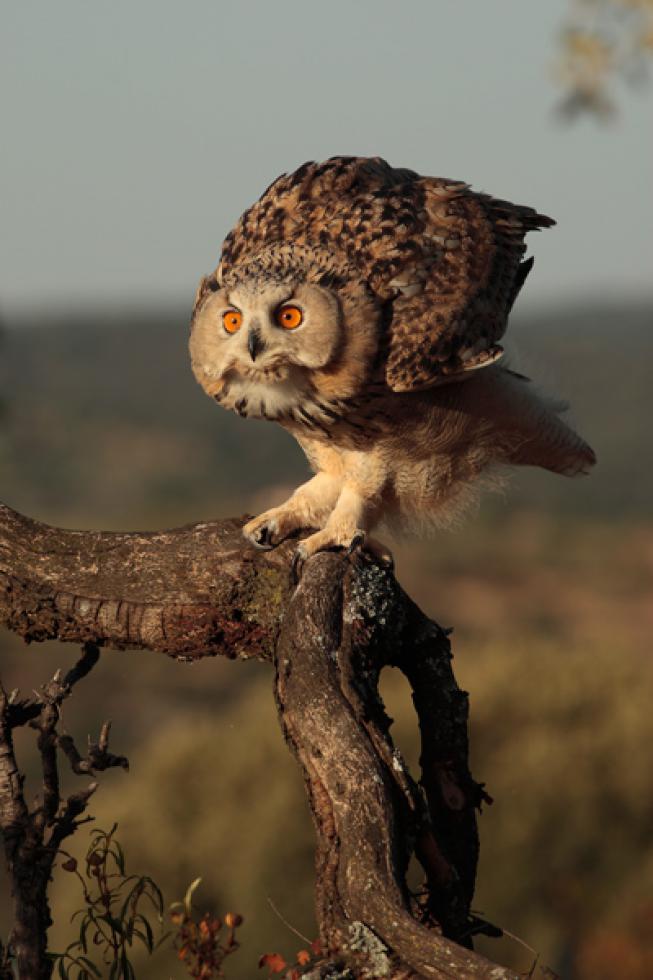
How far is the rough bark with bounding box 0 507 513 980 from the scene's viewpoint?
2840 millimetres

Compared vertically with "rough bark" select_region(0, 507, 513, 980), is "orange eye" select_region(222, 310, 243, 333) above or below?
above

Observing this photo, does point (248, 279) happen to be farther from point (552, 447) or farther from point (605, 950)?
point (605, 950)

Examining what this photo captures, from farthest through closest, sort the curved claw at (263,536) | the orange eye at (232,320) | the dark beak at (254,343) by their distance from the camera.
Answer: the curved claw at (263,536), the orange eye at (232,320), the dark beak at (254,343)

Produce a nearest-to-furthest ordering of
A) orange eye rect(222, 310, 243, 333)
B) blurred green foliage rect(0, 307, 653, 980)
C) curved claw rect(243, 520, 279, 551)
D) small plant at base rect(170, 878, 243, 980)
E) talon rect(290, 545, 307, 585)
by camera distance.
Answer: small plant at base rect(170, 878, 243, 980)
orange eye rect(222, 310, 243, 333)
talon rect(290, 545, 307, 585)
curved claw rect(243, 520, 279, 551)
blurred green foliage rect(0, 307, 653, 980)

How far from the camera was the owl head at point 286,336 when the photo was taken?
3.43 meters

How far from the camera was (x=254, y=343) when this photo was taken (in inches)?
134

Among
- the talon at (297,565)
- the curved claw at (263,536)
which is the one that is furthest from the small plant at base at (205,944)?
the curved claw at (263,536)

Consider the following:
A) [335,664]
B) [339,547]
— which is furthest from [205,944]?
[339,547]

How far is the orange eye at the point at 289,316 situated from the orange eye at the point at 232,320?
114 mm

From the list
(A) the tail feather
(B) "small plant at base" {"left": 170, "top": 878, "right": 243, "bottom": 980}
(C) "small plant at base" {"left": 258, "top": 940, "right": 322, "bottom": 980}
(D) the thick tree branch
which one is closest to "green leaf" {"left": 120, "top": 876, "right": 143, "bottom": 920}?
(B) "small plant at base" {"left": 170, "top": 878, "right": 243, "bottom": 980}

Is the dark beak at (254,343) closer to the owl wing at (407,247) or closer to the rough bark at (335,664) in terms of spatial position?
the owl wing at (407,247)

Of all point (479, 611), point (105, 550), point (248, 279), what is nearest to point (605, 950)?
point (105, 550)

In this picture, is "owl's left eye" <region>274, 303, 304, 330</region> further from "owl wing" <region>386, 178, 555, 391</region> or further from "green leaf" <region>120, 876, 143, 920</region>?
"green leaf" <region>120, 876, 143, 920</region>

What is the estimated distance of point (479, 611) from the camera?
77.7 ft
